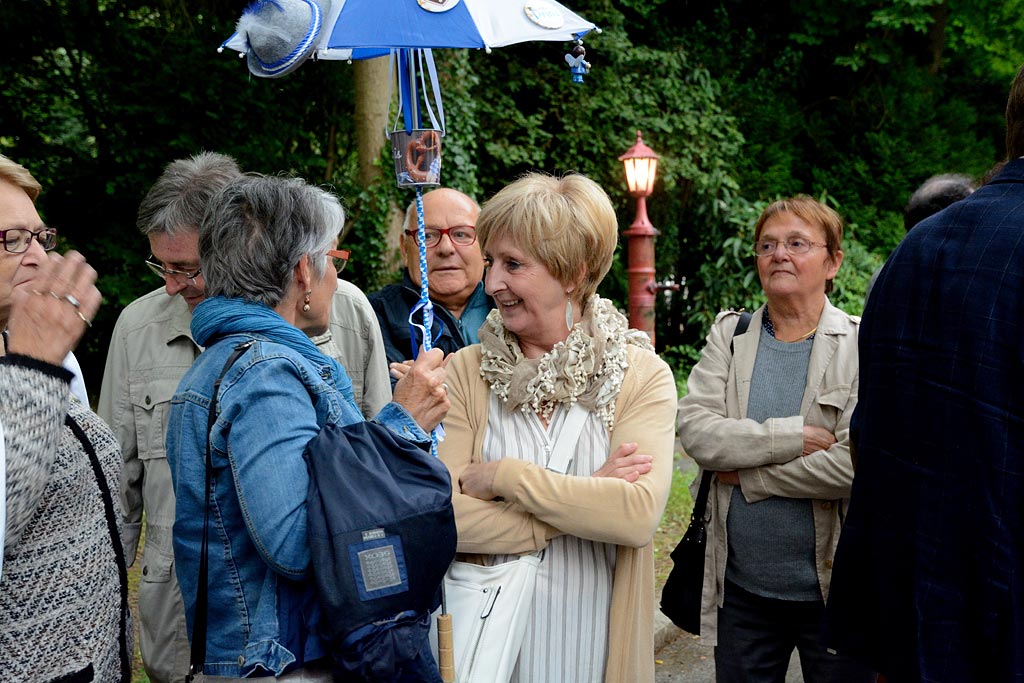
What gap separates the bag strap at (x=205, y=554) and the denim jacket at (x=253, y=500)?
1cm

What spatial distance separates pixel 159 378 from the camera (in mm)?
2908

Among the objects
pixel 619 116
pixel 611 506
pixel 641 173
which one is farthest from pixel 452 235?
pixel 619 116

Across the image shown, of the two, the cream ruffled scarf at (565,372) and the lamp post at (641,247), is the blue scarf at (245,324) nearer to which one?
the cream ruffled scarf at (565,372)

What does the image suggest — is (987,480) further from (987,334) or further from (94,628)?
(94,628)

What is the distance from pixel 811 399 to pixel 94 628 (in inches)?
87.4

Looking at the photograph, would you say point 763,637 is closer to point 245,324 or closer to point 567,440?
point 567,440

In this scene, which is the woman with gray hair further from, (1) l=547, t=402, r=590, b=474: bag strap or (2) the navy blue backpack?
(1) l=547, t=402, r=590, b=474: bag strap

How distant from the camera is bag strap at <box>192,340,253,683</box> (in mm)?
1871

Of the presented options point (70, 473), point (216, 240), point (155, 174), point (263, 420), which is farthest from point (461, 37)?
point (155, 174)

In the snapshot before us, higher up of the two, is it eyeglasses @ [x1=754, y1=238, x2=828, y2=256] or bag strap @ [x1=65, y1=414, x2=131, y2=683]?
eyeglasses @ [x1=754, y1=238, x2=828, y2=256]

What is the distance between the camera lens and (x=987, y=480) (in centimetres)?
182

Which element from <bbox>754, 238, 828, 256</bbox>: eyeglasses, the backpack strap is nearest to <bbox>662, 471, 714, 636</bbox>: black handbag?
the backpack strap

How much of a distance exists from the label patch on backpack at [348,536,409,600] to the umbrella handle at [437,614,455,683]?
0.40m

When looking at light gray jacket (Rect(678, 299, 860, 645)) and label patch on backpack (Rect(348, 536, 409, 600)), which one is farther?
light gray jacket (Rect(678, 299, 860, 645))
